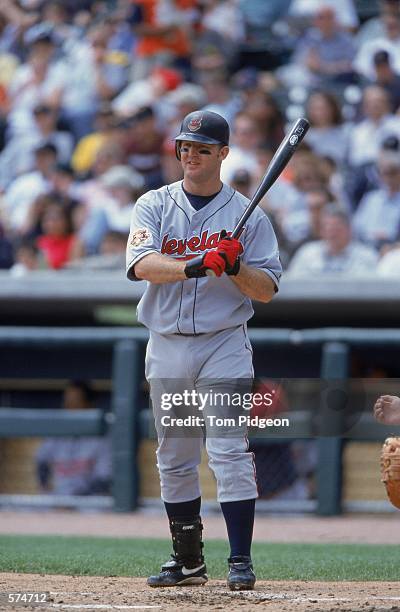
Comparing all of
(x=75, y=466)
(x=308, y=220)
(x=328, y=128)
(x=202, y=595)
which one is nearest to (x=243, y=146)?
(x=328, y=128)

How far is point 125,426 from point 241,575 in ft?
12.9

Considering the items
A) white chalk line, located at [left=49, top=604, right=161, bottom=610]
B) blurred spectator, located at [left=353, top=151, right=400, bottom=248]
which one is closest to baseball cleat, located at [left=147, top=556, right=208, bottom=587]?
white chalk line, located at [left=49, top=604, right=161, bottom=610]

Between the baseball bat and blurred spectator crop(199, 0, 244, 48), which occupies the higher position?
blurred spectator crop(199, 0, 244, 48)

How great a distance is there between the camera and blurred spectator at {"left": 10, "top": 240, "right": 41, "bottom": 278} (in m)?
9.34

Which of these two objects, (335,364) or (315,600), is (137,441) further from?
(315,600)

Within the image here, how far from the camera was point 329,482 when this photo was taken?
7.74 metres

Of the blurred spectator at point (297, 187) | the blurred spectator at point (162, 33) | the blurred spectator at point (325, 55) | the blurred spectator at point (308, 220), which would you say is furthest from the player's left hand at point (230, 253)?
the blurred spectator at point (162, 33)

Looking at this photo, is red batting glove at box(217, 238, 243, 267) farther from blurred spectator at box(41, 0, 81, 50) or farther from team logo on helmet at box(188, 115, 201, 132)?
blurred spectator at box(41, 0, 81, 50)

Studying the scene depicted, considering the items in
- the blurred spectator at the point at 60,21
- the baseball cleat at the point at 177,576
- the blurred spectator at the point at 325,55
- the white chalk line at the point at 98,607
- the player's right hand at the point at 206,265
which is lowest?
the baseball cleat at the point at 177,576

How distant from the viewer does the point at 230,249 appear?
13.3ft

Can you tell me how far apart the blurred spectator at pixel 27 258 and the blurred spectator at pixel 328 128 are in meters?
2.43

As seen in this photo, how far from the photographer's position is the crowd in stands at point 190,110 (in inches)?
352

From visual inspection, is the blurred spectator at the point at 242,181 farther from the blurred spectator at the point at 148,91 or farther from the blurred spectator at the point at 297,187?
the blurred spectator at the point at 148,91

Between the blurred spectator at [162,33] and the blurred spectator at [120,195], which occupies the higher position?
the blurred spectator at [162,33]
